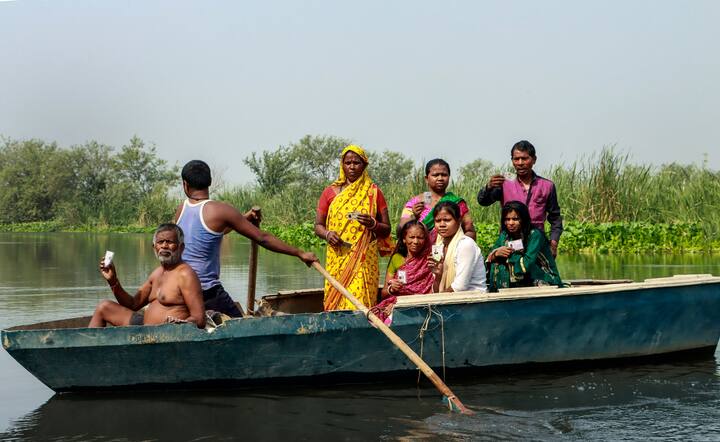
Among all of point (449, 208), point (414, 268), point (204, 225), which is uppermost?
point (449, 208)

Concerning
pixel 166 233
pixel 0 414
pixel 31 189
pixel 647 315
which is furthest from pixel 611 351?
pixel 31 189

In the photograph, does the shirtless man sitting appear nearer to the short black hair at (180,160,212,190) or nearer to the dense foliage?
the short black hair at (180,160,212,190)

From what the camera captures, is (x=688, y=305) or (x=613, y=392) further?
(x=688, y=305)

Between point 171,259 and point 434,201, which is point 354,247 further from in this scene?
point 171,259

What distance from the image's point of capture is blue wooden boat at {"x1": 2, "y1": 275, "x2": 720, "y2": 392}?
18.5ft

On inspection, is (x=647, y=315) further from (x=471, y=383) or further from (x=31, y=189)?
(x=31, y=189)

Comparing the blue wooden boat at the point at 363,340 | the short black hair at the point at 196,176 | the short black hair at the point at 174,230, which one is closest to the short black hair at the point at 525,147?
the blue wooden boat at the point at 363,340

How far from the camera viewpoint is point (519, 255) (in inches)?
262

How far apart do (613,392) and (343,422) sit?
5.89 ft

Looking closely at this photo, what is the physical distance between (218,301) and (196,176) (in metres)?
0.81

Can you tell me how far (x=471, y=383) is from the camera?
20.5ft

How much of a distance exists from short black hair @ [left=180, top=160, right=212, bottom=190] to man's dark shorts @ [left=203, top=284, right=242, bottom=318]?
2.16ft

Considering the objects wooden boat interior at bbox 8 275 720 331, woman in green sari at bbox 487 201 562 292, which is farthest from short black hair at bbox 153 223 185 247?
woman in green sari at bbox 487 201 562 292

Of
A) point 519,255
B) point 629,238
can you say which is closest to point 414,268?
point 519,255
